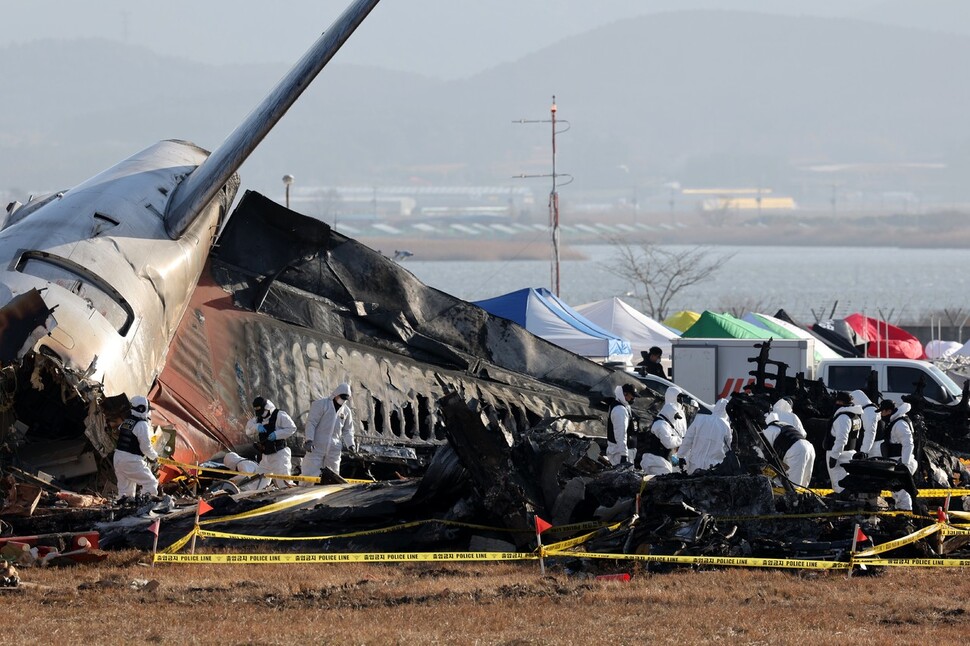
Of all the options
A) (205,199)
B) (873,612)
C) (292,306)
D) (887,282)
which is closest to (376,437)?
(292,306)

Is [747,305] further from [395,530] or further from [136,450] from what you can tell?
[395,530]

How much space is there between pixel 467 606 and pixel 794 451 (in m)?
7.61

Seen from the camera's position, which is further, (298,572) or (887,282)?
(887,282)

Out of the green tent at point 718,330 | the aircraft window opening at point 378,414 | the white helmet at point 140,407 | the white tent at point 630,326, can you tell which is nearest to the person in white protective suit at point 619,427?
the aircraft window opening at point 378,414

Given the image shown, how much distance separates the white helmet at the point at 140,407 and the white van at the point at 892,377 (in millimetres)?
15191

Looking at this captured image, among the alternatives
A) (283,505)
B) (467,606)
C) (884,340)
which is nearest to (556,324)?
(884,340)

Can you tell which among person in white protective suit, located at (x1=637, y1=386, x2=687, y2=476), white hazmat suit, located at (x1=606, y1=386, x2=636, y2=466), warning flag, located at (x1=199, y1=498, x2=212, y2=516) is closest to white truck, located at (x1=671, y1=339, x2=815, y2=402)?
white hazmat suit, located at (x1=606, y1=386, x2=636, y2=466)

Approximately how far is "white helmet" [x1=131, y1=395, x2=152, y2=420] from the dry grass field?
7.45ft

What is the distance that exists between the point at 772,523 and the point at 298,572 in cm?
479

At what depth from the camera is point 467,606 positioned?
11492mm

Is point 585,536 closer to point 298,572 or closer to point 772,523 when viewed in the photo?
point 772,523

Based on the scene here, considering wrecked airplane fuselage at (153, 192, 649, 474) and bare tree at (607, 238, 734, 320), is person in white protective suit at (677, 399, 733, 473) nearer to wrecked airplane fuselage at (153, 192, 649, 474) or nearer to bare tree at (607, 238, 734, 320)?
wrecked airplane fuselage at (153, 192, 649, 474)

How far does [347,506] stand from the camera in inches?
582

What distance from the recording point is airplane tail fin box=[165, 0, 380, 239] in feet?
65.2
